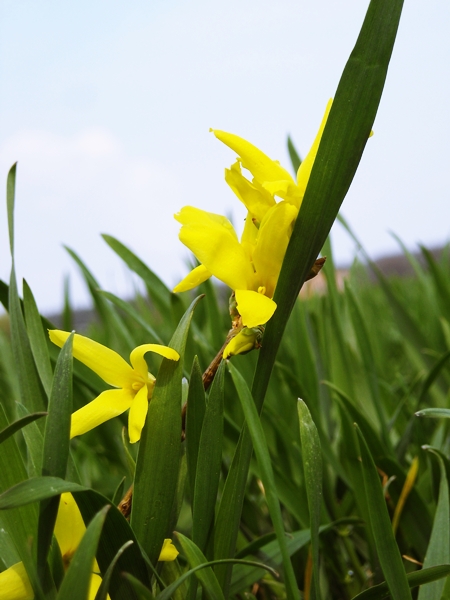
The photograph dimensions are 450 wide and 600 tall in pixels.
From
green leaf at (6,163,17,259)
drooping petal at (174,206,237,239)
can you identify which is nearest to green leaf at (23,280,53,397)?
green leaf at (6,163,17,259)

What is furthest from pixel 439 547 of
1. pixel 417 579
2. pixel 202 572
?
pixel 202 572

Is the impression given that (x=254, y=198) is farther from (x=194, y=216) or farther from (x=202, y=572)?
(x=202, y=572)

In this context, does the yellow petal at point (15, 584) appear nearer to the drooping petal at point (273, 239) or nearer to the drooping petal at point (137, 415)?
the drooping petal at point (137, 415)

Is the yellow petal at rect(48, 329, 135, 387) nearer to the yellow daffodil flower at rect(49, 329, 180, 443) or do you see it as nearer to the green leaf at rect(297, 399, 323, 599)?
the yellow daffodil flower at rect(49, 329, 180, 443)

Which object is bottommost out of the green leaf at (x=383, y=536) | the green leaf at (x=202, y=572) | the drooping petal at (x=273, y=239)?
the green leaf at (x=383, y=536)

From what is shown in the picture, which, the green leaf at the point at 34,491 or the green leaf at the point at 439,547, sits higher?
the green leaf at the point at 34,491

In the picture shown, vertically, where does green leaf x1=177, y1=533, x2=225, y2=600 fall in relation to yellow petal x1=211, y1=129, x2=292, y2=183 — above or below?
below

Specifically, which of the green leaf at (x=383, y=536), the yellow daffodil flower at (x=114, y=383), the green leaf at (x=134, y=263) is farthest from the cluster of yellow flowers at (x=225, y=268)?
the green leaf at (x=134, y=263)
